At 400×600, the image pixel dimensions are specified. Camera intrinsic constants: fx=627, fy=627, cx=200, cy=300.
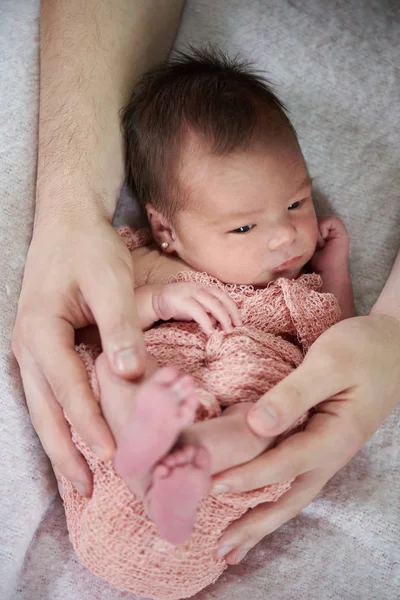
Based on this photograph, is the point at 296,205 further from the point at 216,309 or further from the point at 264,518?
the point at 264,518

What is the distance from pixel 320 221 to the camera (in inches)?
52.9

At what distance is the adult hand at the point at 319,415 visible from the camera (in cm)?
88

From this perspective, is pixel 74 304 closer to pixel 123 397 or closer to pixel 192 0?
pixel 123 397

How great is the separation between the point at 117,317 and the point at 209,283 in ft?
1.01

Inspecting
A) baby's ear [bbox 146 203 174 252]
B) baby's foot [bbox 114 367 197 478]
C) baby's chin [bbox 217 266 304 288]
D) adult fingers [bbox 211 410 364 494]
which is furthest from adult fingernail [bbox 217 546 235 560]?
baby's ear [bbox 146 203 174 252]

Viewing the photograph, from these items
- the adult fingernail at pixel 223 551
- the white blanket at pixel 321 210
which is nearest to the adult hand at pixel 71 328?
the white blanket at pixel 321 210

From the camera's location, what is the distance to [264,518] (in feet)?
3.23

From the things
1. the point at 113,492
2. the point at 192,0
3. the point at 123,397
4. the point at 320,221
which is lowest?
the point at 113,492

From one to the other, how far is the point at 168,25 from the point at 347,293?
0.76m

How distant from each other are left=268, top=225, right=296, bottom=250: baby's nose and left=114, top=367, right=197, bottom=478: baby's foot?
45cm

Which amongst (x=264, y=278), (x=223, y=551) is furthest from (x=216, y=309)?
(x=223, y=551)

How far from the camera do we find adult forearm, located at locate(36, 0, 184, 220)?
47.9 inches

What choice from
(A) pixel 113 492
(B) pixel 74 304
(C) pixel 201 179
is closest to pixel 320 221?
(C) pixel 201 179

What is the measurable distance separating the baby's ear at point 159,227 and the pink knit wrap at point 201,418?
0.61 feet
